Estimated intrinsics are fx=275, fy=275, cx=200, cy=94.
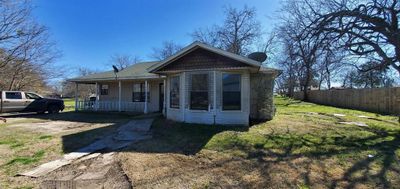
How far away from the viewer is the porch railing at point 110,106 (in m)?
18.2

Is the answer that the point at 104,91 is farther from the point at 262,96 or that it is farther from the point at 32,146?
the point at 32,146

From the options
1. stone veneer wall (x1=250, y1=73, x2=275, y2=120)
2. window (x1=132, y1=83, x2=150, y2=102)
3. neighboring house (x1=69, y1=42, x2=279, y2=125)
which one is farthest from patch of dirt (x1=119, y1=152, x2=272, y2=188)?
window (x1=132, y1=83, x2=150, y2=102)

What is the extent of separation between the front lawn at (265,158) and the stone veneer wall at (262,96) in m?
2.72

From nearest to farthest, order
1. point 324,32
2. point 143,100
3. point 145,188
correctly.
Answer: point 145,188
point 324,32
point 143,100

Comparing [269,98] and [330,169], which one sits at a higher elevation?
[269,98]

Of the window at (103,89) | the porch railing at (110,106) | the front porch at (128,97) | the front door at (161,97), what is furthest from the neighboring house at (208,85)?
the window at (103,89)

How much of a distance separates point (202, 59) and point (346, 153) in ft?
21.2

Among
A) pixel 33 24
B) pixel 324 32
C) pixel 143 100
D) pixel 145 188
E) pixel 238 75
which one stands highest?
pixel 33 24

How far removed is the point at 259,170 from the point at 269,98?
806cm

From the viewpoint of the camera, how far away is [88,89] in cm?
5800

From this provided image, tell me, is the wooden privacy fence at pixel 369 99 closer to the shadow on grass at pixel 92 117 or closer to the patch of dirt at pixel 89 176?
A: the shadow on grass at pixel 92 117

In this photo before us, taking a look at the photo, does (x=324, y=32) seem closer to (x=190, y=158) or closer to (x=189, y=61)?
(x=189, y=61)

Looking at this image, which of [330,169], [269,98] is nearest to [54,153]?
[330,169]

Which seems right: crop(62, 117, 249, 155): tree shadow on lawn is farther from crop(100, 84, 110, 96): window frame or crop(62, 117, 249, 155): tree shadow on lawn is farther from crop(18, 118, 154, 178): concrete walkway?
crop(100, 84, 110, 96): window frame
